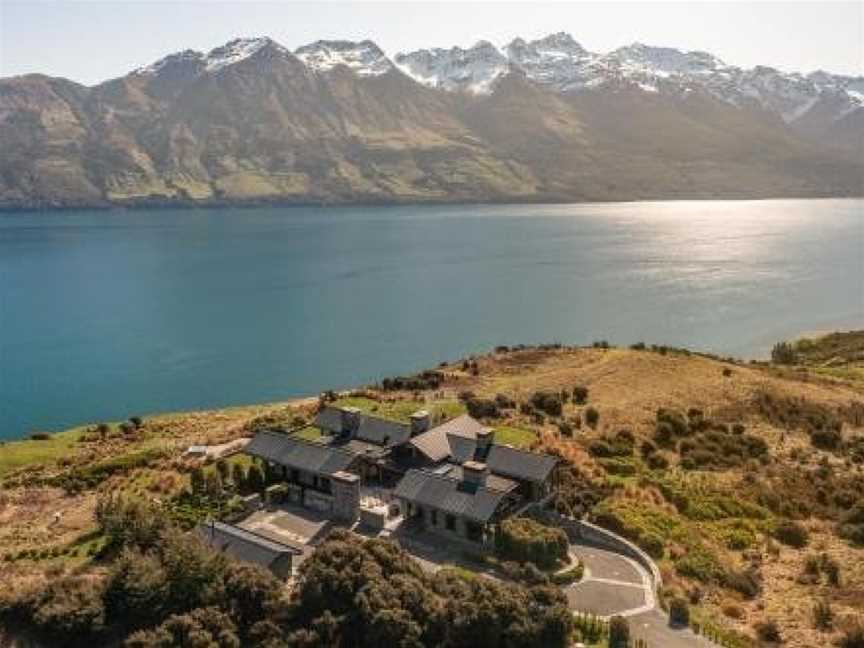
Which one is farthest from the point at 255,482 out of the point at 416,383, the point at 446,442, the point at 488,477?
the point at 416,383

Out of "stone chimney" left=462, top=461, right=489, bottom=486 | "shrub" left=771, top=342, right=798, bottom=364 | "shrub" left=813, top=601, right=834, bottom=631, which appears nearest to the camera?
"shrub" left=813, top=601, right=834, bottom=631

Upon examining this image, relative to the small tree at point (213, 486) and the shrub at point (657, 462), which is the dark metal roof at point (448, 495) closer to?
A: the small tree at point (213, 486)

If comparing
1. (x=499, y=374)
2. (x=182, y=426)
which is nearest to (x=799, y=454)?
(x=499, y=374)

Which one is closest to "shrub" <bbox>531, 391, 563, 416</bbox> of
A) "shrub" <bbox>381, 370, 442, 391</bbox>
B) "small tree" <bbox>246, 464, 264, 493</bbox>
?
"shrub" <bbox>381, 370, 442, 391</bbox>

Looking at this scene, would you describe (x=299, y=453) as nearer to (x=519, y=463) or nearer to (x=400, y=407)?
(x=519, y=463)

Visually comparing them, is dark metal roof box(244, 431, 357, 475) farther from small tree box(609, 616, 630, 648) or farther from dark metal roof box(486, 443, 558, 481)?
small tree box(609, 616, 630, 648)

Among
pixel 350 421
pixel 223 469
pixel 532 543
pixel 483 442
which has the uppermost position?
pixel 483 442

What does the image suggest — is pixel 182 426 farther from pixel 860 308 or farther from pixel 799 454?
pixel 860 308
